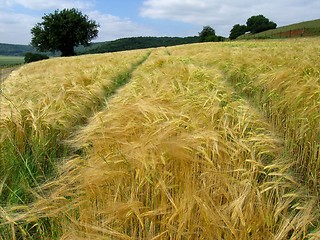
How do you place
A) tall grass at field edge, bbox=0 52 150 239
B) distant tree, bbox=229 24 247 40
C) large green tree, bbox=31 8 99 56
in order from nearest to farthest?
tall grass at field edge, bbox=0 52 150 239 < large green tree, bbox=31 8 99 56 < distant tree, bbox=229 24 247 40

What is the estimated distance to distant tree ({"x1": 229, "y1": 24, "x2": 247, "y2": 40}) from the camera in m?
84.4

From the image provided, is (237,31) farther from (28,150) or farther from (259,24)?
(28,150)

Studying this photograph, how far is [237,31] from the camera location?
85.4m

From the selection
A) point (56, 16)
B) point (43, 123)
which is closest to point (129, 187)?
point (43, 123)

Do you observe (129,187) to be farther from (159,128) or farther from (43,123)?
(43,123)

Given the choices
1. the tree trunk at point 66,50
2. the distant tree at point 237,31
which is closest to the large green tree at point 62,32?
the tree trunk at point 66,50

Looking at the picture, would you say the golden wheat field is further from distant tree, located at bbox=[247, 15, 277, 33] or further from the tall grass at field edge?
distant tree, located at bbox=[247, 15, 277, 33]

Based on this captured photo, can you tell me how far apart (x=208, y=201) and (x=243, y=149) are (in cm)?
33

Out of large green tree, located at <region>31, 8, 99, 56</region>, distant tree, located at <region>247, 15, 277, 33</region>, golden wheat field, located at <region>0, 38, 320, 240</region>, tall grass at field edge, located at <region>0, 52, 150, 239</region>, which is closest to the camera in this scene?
golden wheat field, located at <region>0, 38, 320, 240</region>

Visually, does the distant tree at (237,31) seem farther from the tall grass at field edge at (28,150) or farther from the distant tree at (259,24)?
the tall grass at field edge at (28,150)

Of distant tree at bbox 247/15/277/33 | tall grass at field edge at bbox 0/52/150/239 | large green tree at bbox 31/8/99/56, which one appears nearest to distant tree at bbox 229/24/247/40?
distant tree at bbox 247/15/277/33

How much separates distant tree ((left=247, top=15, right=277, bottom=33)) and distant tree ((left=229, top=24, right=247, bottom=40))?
1.44 m

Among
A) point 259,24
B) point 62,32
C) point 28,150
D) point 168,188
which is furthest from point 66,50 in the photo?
point 259,24

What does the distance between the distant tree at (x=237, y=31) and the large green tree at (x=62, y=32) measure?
157ft
